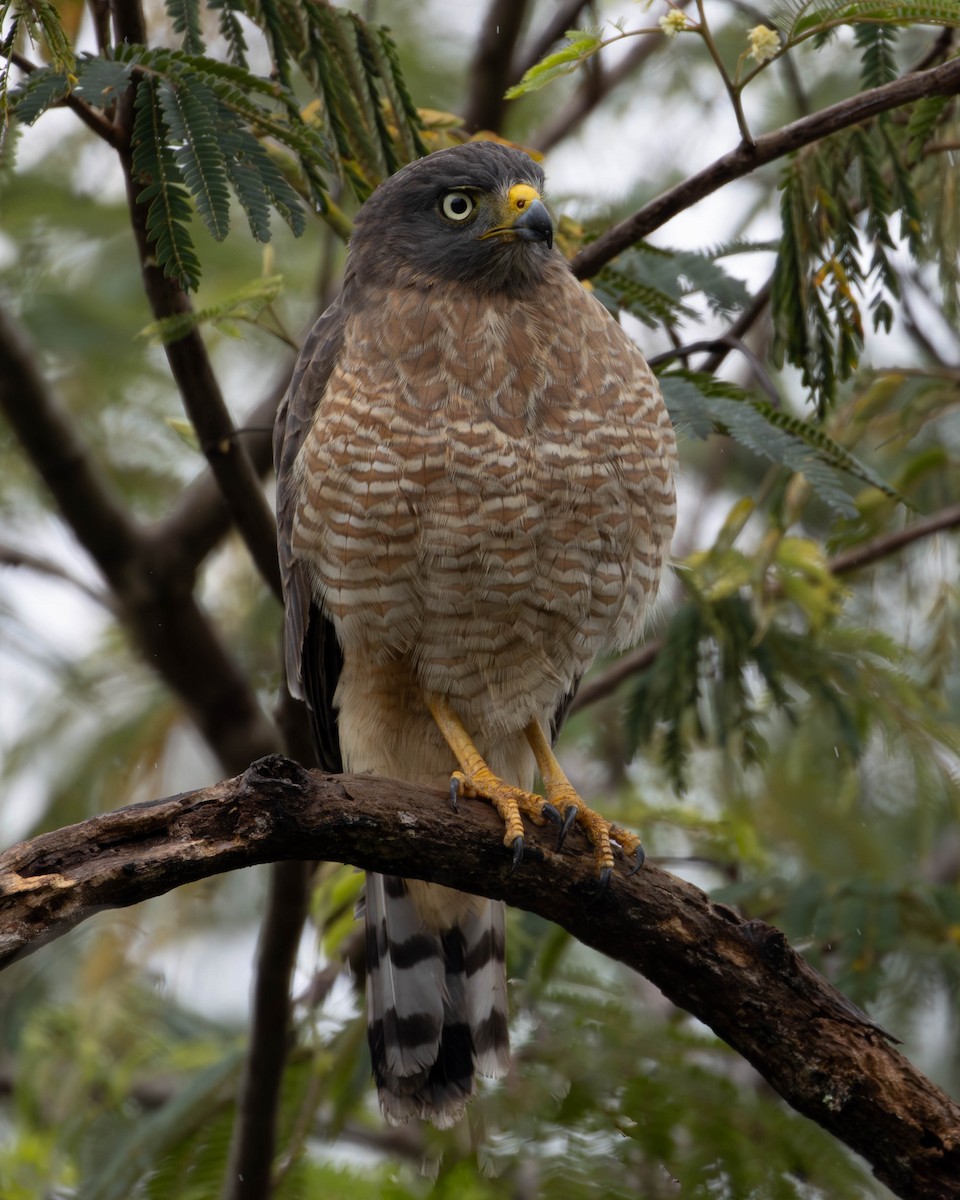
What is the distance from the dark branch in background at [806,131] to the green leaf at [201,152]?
3.93 ft

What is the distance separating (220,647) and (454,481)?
119cm

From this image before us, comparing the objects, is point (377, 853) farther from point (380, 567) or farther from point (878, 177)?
point (878, 177)

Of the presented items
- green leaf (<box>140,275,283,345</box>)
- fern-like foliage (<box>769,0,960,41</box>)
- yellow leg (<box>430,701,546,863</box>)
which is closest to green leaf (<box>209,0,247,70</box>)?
green leaf (<box>140,275,283,345</box>)

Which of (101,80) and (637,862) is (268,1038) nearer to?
(637,862)

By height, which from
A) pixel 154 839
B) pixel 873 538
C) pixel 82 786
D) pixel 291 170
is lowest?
pixel 82 786

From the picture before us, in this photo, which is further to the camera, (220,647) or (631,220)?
(220,647)

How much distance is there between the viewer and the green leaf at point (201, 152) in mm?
3172

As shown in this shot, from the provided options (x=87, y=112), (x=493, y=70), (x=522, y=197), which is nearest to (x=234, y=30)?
(x=87, y=112)

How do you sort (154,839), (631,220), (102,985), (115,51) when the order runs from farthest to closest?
(102,985)
(631,220)
(115,51)
(154,839)

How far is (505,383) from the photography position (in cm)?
375

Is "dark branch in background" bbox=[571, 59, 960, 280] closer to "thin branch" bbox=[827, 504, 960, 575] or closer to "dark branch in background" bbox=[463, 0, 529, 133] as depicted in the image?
"thin branch" bbox=[827, 504, 960, 575]

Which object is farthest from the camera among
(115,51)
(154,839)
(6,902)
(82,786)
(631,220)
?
(82,786)

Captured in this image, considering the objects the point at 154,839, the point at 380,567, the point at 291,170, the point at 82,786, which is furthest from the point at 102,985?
the point at 291,170

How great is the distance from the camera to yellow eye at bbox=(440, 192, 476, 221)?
13.0 feet
